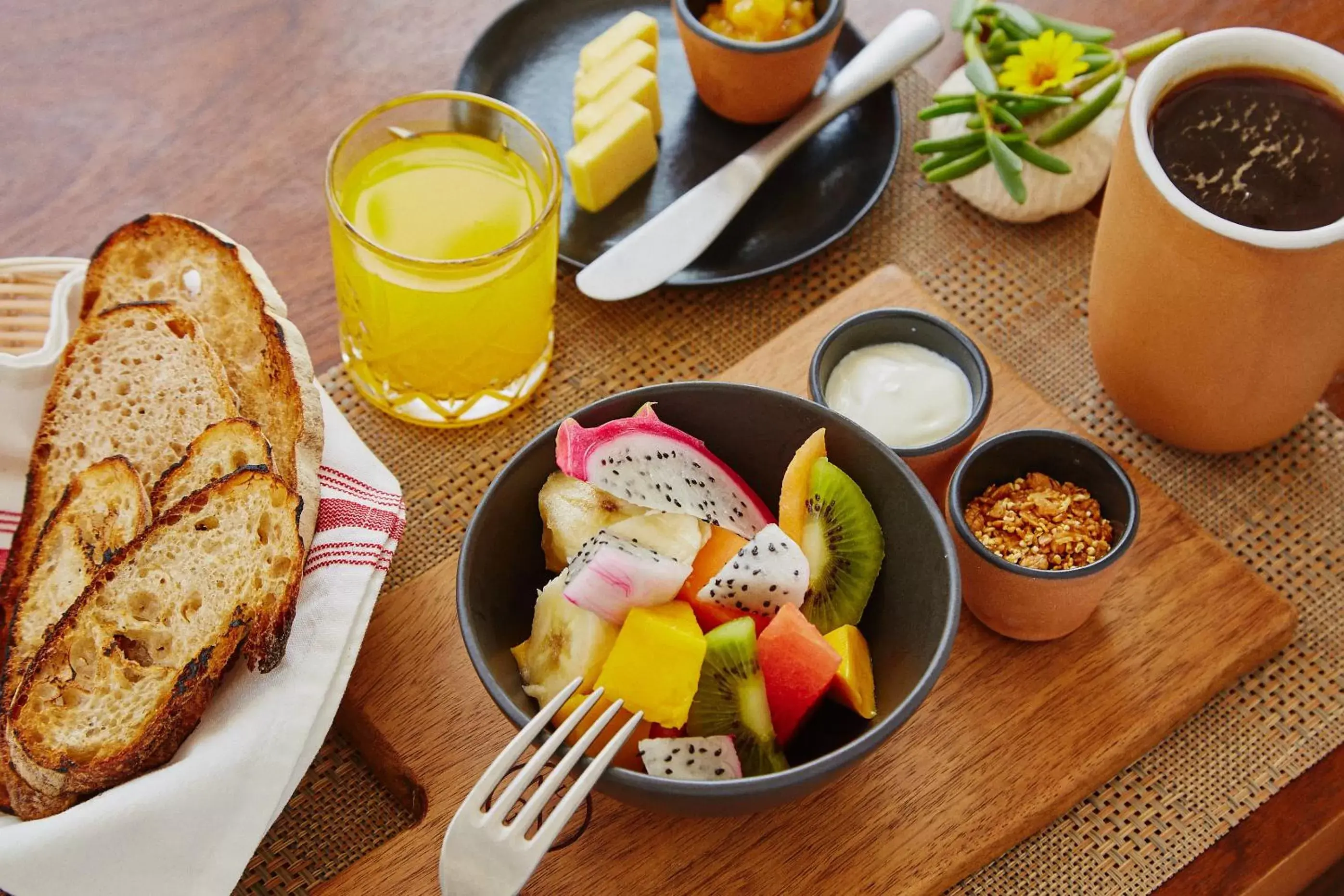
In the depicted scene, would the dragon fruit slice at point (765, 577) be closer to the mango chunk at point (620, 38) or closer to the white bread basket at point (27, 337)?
Answer: the white bread basket at point (27, 337)

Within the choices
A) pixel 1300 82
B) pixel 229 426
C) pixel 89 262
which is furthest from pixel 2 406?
pixel 1300 82

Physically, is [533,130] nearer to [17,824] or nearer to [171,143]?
[171,143]

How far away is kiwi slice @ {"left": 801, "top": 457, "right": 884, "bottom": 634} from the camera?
1.15m

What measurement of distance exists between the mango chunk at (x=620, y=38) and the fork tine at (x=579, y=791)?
3.23 ft

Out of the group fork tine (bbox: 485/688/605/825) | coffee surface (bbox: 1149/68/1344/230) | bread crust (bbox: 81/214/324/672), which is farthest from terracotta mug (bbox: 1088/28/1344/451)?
bread crust (bbox: 81/214/324/672)

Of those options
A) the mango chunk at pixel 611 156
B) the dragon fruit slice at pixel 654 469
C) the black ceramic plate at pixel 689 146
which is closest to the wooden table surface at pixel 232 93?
the black ceramic plate at pixel 689 146

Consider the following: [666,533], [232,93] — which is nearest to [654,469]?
[666,533]

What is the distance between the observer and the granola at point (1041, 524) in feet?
4.09

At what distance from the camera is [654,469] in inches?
44.8

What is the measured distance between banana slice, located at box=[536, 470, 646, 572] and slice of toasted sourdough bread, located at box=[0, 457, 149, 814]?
0.36 metres

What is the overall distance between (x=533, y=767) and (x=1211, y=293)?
77 centimetres

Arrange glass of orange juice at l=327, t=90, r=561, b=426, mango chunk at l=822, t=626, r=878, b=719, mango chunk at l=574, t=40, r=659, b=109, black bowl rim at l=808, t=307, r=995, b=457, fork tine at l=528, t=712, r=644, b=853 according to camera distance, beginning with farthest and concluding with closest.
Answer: mango chunk at l=574, t=40, r=659, b=109
glass of orange juice at l=327, t=90, r=561, b=426
black bowl rim at l=808, t=307, r=995, b=457
mango chunk at l=822, t=626, r=878, b=719
fork tine at l=528, t=712, r=644, b=853

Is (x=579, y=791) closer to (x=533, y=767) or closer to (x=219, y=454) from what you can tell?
(x=533, y=767)

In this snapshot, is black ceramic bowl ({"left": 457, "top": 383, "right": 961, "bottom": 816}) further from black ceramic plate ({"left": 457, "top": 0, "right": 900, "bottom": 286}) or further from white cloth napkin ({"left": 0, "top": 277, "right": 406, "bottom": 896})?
black ceramic plate ({"left": 457, "top": 0, "right": 900, "bottom": 286})
